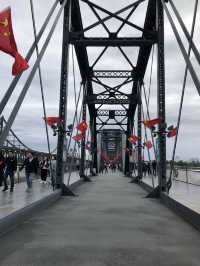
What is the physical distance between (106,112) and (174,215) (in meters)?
42.1

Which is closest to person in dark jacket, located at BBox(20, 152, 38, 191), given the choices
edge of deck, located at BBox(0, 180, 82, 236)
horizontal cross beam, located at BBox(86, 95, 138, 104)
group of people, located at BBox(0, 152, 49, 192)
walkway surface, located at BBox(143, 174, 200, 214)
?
group of people, located at BBox(0, 152, 49, 192)

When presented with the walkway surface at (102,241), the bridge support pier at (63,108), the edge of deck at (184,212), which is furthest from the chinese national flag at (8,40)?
the bridge support pier at (63,108)

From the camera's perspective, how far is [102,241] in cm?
710

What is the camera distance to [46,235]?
301 inches

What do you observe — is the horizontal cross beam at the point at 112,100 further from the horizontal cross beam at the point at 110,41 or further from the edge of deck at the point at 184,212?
the edge of deck at the point at 184,212

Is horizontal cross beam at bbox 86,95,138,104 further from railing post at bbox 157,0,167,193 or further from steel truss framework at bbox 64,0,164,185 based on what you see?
railing post at bbox 157,0,167,193

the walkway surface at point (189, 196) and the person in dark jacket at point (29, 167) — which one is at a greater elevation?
the person in dark jacket at point (29, 167)

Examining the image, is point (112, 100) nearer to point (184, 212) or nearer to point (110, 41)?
point (110, 41)

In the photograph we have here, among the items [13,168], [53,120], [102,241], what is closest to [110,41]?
[53,120]

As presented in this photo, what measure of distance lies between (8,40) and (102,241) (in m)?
4.27

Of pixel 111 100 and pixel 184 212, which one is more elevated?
pixel 111 100

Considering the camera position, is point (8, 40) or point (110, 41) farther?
point (110, 41)

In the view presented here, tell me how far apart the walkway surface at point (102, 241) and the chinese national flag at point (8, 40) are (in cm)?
342

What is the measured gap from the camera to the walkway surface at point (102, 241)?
5.77 meters
